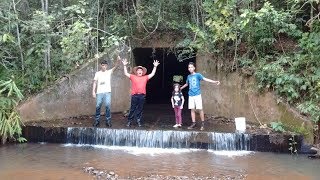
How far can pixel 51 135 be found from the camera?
Result: 33.0 ft

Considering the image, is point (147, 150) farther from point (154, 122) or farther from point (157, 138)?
point (154, 122)

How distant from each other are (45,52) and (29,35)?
0.84 meters

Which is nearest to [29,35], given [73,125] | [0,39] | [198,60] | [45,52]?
[45,52]

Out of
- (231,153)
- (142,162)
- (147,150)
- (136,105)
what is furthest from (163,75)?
(142,162)

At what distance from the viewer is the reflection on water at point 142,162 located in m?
7.42

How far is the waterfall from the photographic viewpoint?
30.3 ft

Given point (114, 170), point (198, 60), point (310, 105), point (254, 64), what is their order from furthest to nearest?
point (198, 60) → point (254, 64) → point (310, 105) → point (114, 170)

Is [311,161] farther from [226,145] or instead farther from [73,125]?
[73,125]

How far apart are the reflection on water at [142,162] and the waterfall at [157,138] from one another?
204mm

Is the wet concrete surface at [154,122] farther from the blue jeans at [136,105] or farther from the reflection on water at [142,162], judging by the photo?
the reflection on water at [142,162]

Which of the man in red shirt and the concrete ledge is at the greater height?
the man in red shirt

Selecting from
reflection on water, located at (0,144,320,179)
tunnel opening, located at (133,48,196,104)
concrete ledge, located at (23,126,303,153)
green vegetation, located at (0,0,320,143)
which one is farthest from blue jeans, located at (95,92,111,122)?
tunnel opening, located at (133,48,196,104)

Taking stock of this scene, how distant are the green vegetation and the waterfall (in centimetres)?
150

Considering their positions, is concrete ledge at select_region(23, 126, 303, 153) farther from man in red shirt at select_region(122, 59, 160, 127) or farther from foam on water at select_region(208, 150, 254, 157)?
man in red shirt at select_region(122, 59, 160, 127)
